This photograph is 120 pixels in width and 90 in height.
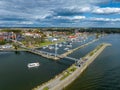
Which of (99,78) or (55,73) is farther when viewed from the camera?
(55,73)

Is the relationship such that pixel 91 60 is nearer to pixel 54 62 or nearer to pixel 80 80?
pixel 54 62

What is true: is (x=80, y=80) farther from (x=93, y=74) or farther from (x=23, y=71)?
(x=23, y=71)

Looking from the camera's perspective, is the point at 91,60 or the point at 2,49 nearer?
the point at 91,60

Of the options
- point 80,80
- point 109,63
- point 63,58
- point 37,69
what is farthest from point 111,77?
point 63,58

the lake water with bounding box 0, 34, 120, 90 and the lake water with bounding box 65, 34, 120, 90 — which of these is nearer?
the lake water with bounding box 65, 34, 120, 90

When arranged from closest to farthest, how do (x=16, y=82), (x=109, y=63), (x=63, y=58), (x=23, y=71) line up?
(x=16, y=82), (x=23, y=71), (x=109, y=63), (x=63, y=58)

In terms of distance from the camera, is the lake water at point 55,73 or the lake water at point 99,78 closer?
the lake water at point 99,78

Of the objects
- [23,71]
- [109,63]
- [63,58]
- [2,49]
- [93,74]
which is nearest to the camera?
[93,74]

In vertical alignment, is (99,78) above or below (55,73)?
below

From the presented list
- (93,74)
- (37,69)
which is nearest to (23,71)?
(37,69)
